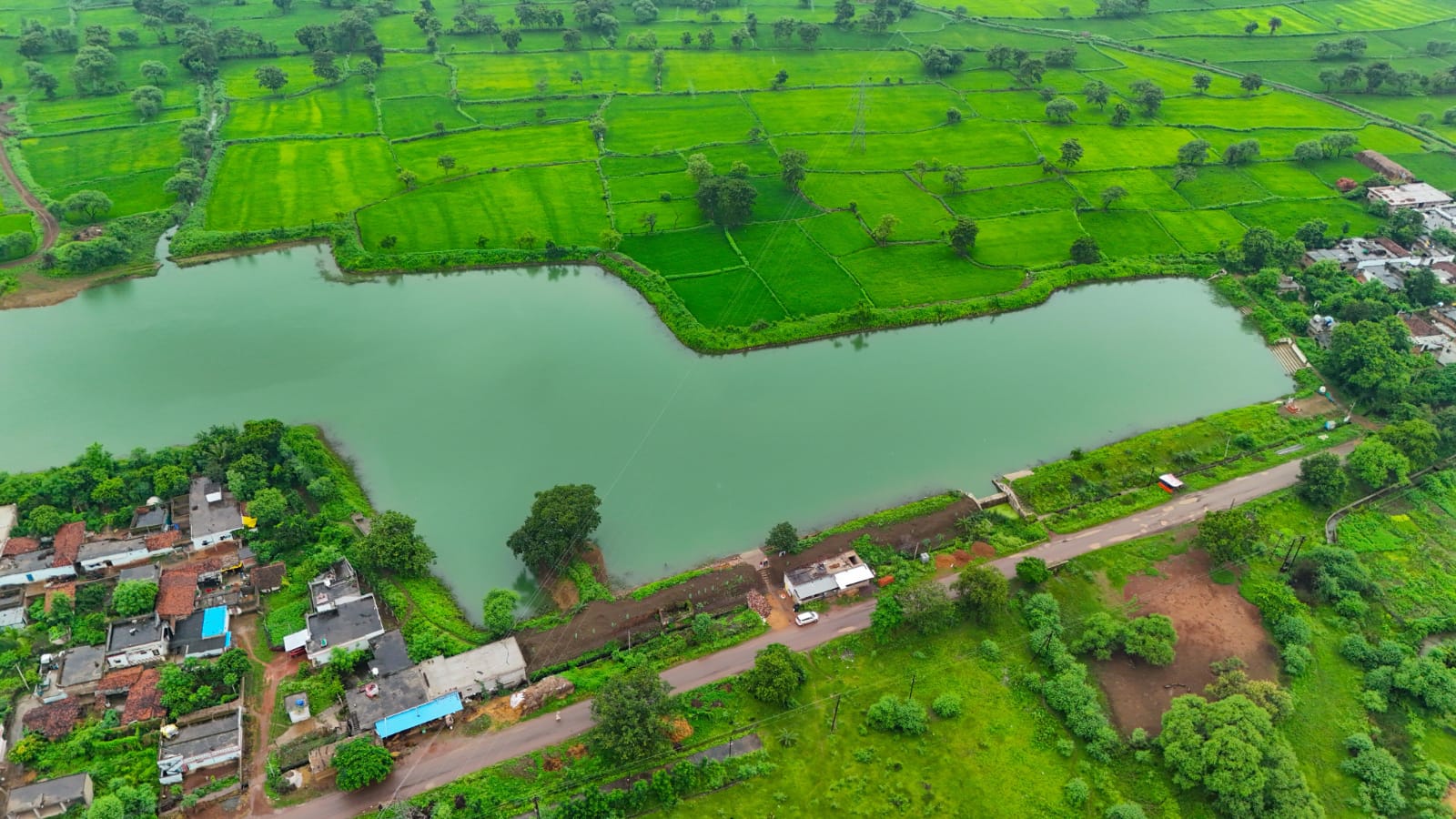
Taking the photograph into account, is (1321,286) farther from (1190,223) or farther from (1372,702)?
(1372,702)

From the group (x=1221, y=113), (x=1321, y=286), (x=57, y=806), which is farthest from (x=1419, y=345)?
(x=57, y=806)

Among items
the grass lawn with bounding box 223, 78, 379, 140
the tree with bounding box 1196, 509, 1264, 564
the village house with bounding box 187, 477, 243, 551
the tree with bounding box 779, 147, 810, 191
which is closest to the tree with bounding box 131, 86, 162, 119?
the grass lawn with bounding box 223, 78, 379, 140

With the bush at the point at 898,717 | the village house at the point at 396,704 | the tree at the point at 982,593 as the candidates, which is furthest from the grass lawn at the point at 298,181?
the bush at the point at 898,717

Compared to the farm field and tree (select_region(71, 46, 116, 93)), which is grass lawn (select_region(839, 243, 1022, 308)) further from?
tree (select_region(71, 46, 116, 93))

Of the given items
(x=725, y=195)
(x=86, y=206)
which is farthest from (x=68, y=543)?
(x=725, y=195)

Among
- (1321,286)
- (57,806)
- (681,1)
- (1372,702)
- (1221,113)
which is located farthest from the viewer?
(681,1)

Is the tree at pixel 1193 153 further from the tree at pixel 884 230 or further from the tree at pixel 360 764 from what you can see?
the tree at pixel 360 764
